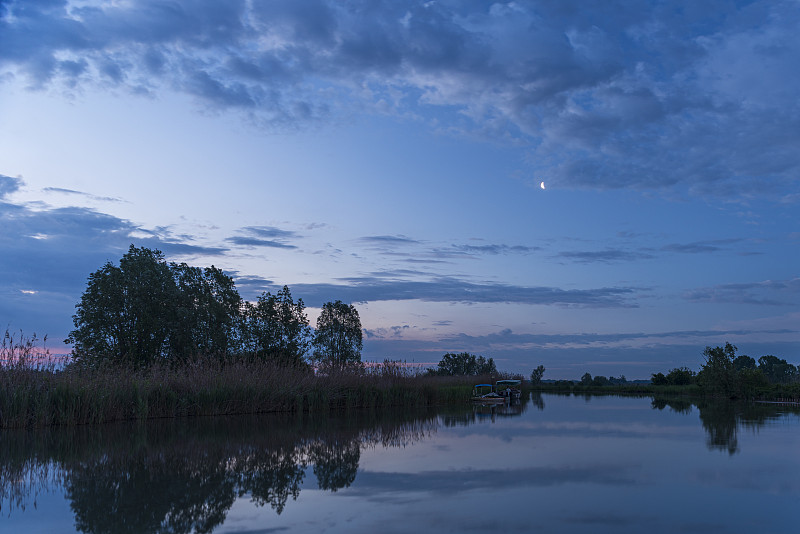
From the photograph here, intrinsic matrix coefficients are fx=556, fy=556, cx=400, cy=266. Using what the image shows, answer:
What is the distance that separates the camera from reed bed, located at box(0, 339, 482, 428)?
50.9 ft

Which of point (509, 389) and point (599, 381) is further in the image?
point (599, 381)

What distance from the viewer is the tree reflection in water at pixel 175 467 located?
22.4ft

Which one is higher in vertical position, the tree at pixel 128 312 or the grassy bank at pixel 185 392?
the tree at pixel 128 312

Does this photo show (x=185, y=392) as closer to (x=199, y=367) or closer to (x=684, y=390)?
(x=199, y=367)

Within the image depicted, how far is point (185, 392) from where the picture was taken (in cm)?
2000

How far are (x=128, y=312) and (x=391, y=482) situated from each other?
28.4m

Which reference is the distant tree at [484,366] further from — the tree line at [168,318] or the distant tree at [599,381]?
the tree line at [168,318]

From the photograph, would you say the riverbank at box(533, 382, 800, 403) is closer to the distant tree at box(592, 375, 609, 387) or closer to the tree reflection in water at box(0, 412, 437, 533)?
the distant tree at box(592, 375, 609, 387)

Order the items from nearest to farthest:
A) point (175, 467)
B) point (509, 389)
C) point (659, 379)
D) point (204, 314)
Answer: point (175, 467) → point (204, 314) → point (509, 389) → point (659, 379)

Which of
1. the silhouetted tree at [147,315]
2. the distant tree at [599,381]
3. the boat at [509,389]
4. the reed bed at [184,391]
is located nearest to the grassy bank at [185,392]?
the reed bed at [184,391]

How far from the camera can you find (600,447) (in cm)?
1305

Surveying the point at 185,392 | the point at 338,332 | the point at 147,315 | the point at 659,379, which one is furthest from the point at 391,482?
the point at 659,379

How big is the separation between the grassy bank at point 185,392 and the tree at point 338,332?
25.7m

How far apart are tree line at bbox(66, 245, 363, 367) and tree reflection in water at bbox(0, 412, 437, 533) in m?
12.7
